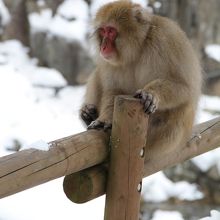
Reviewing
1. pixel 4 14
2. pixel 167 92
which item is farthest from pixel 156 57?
pixel 4 14

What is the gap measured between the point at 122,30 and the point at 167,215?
3387mm

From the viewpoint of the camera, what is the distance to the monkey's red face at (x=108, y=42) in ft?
9.38

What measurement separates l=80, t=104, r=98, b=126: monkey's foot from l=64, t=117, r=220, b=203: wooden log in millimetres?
462

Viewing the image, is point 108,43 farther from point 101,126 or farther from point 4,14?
point 4,14

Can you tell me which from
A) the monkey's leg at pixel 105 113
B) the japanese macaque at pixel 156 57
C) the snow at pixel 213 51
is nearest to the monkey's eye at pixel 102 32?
the japanese macaque at pixel 156 57

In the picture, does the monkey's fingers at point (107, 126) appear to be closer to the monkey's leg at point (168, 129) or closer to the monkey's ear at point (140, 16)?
the monkey's leg at point (168, 129)

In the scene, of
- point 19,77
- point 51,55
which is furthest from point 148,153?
point 51,55

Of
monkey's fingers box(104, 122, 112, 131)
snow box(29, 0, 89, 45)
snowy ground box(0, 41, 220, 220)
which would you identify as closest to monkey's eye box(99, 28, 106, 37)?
monkey's fingers box(104, 122, 112, 131)

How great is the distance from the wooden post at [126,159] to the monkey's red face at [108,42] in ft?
1.98

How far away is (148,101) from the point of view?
2434 millimetres

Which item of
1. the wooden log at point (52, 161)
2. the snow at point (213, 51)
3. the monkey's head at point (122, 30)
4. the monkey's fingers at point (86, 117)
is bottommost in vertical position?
the wooden log at point (52, 161)

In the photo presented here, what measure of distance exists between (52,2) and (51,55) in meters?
1.12

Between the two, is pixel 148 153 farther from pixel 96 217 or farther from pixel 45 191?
pixel 45 191

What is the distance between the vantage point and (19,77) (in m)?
7.90
